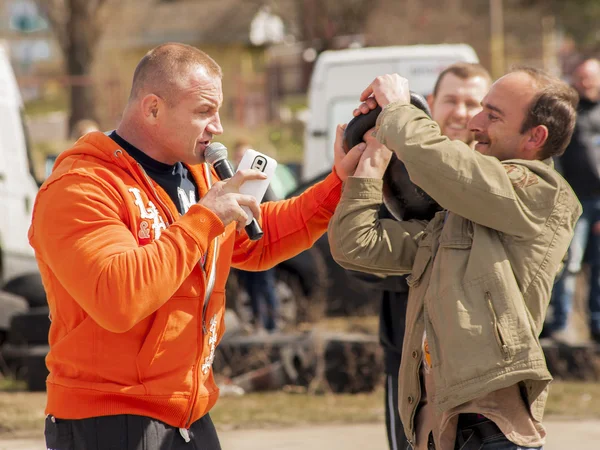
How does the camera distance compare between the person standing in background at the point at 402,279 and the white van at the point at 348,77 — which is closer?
the person standing in background at the point at 402,279

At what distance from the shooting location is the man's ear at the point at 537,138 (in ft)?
9.26

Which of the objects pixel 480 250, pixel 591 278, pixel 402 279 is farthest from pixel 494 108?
pixel 591 278

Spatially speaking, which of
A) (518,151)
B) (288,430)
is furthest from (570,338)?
(518,151)

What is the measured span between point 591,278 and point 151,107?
5.96 m

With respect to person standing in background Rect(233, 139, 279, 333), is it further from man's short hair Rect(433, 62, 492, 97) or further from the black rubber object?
the black rubber object

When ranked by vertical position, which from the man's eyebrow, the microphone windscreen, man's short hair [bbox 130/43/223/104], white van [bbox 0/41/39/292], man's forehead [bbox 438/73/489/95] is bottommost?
white van [bbox 0/41/39/292]

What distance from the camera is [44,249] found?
8.73 feet

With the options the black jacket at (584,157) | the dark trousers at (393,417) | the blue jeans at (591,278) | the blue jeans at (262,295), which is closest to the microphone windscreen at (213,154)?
the dark trousers at (393,417)

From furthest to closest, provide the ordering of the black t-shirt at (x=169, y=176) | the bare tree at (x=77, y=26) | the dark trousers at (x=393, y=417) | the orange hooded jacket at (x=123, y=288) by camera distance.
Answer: the bare tree at (x=77, y=26) → the dark trousers at (x=393, y=417) → the black t-shirt at (x=169, y=176) → the orange hooded jacket at (x=123, y=288)

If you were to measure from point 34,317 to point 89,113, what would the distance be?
15.8 m

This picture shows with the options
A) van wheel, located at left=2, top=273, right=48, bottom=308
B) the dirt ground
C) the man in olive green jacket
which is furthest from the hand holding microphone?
van wheel, located at left=2, top=273, right=48, bottom=308

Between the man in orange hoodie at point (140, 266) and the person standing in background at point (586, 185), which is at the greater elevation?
the man in orange hoodie at point (140, 266)

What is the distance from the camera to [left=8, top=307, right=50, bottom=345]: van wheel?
24.3 feet

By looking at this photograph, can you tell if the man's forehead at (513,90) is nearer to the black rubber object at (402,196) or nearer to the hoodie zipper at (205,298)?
the black rubber object at (402,196)
